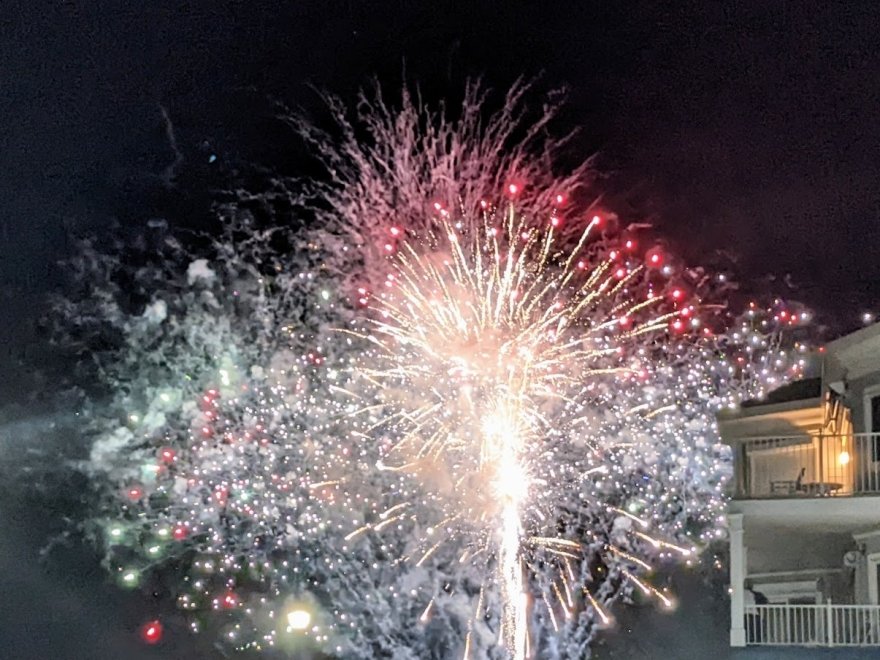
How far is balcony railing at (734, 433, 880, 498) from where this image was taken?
15.5m

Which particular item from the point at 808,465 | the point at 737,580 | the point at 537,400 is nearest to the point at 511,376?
the point at 537,400

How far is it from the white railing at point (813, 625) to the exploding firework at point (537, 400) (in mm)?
1286

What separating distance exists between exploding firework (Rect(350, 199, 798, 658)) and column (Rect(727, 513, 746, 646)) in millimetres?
386

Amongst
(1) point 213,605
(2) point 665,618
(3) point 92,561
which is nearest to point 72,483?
(3) point 92,561

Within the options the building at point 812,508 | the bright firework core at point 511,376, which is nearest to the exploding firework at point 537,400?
the bright firework core at point 511,376

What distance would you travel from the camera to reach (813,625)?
15547mm

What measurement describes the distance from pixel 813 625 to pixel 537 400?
5.12m

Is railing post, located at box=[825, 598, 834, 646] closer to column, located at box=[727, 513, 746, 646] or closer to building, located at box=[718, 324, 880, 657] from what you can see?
building, located at box=[718, 324, 880, 657]

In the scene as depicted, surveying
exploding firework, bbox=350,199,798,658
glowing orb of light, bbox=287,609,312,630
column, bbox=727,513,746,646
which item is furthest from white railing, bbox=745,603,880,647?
glowing orb of light, bbox=287,609,312,630

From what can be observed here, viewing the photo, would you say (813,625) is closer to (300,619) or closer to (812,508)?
(812,508)

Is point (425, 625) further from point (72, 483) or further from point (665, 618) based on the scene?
point (72, 483)

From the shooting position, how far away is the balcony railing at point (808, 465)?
1551 centimetres

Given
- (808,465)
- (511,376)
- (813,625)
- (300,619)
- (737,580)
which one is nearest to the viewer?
(511,376)

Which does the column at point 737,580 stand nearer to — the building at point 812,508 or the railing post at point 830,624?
the building at point 812,508
